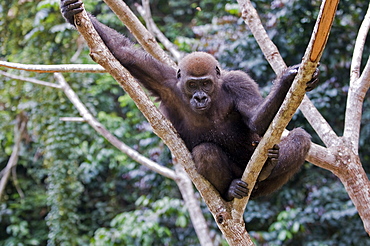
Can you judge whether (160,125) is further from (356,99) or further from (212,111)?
(356,99)

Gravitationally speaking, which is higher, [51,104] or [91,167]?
[51,104]

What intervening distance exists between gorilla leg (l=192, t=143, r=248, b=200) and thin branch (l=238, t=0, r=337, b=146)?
1.23 m

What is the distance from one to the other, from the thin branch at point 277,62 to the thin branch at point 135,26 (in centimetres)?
105

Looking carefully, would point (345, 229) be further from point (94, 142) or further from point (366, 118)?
point (94, 142)

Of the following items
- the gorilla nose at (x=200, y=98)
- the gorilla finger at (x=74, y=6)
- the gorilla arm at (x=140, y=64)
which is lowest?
the gorilla nose at (x=200, y=98)

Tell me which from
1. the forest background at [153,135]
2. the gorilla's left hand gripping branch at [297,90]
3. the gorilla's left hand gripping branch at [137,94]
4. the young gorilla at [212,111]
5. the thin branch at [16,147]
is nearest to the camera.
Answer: the gorilla's left hand gripping branch at [297,90]

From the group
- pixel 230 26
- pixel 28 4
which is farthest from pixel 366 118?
pixel 28 4

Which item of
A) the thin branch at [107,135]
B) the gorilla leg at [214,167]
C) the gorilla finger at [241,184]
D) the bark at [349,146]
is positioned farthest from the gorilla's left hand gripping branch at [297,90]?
the thin branch at [107,135]

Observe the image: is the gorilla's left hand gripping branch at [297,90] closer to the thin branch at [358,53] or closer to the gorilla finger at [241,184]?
the gorilla finger at [241,184]

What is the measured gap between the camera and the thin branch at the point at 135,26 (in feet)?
15.1

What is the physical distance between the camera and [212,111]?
4.11 m

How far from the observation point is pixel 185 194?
5.95 m

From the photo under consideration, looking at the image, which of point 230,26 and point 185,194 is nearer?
point 185,194

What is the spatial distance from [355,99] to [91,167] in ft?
17.9
